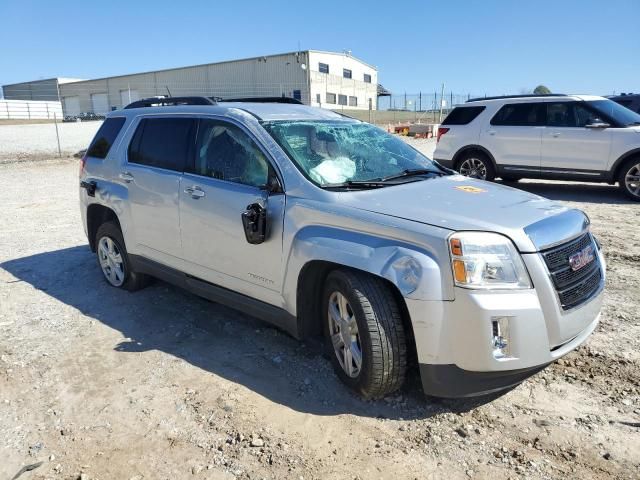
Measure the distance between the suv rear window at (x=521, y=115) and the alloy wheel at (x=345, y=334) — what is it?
833cm

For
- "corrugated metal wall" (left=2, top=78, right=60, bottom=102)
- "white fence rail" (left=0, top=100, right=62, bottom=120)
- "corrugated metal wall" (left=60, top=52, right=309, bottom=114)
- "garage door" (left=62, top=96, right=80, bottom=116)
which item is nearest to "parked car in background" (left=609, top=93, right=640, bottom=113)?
"corrugated metal wall" (left=60, top=52, right=309, bottom=114)

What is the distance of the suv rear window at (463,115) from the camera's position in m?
10.9

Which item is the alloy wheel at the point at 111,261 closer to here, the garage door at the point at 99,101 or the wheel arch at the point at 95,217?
the wheel arch at the point at 95,217

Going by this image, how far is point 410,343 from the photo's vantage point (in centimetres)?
315

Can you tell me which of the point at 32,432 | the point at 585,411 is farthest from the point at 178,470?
the point at 585,411

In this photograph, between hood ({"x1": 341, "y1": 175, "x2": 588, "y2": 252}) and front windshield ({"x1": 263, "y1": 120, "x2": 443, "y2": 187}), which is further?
front windshield ({"x1": 263, "y1": 120, "x2": 443, "y2": 187})

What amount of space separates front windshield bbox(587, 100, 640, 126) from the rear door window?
811 cm

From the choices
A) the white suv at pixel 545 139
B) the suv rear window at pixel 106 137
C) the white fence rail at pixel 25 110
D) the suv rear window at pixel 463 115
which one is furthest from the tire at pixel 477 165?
the white fence rail at pixel 25 110

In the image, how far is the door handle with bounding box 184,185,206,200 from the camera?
13.3 feet

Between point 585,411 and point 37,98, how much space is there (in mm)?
75061

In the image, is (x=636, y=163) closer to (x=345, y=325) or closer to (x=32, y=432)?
(x=345, y=325)

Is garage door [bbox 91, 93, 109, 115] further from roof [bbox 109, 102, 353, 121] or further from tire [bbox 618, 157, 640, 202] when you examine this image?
roof [bbox 109, 102, 353, 121]

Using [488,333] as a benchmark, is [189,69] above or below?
above

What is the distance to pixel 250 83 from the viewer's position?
45.1 metres
